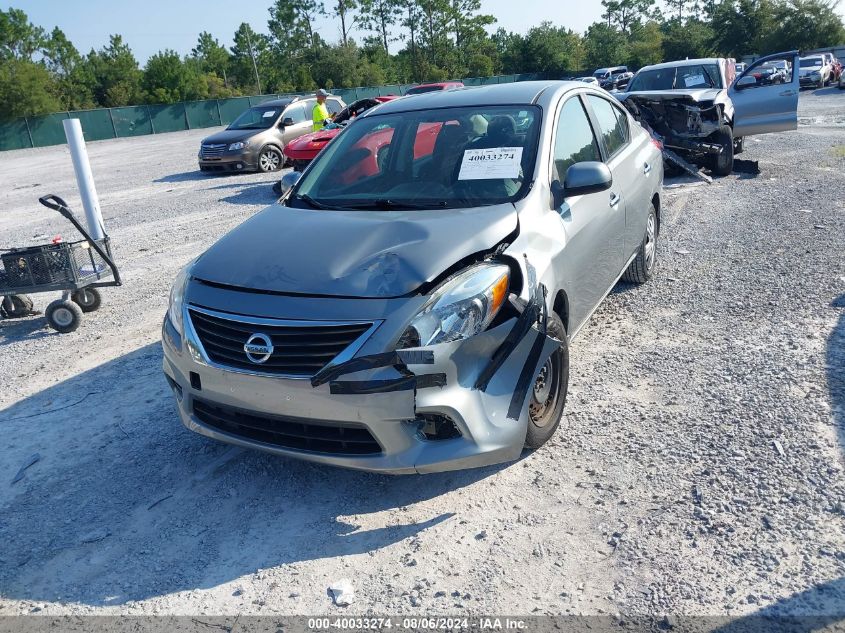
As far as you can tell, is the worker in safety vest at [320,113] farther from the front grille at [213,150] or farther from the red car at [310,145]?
the front grille at [213,150]

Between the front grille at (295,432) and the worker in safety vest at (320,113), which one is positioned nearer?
the front grille at (295,432)

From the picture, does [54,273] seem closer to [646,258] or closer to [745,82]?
[646,258]

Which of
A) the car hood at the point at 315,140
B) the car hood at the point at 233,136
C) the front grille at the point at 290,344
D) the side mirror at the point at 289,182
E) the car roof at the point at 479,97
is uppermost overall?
the car roof at the point at 479,97

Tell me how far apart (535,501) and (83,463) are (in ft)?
8.10

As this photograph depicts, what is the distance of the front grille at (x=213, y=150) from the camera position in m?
15.9

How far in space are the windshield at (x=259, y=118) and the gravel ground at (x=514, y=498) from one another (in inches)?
470

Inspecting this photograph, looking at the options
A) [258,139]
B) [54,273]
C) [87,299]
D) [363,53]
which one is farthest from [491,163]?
[363,53]

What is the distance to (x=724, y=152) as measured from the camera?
11.3 metres

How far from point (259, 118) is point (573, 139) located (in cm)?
1377

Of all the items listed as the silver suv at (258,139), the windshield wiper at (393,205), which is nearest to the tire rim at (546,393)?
the windshield wiper at (393,205)

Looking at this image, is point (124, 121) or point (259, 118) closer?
point (259, 118)

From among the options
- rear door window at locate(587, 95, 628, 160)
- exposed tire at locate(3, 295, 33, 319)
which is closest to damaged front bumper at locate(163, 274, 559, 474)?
rear door window at locate(587, 95, 628, 160)

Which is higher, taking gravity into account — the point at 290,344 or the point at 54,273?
the point at 290,344

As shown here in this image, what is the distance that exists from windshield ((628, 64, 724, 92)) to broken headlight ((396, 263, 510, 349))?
36.4 ft
